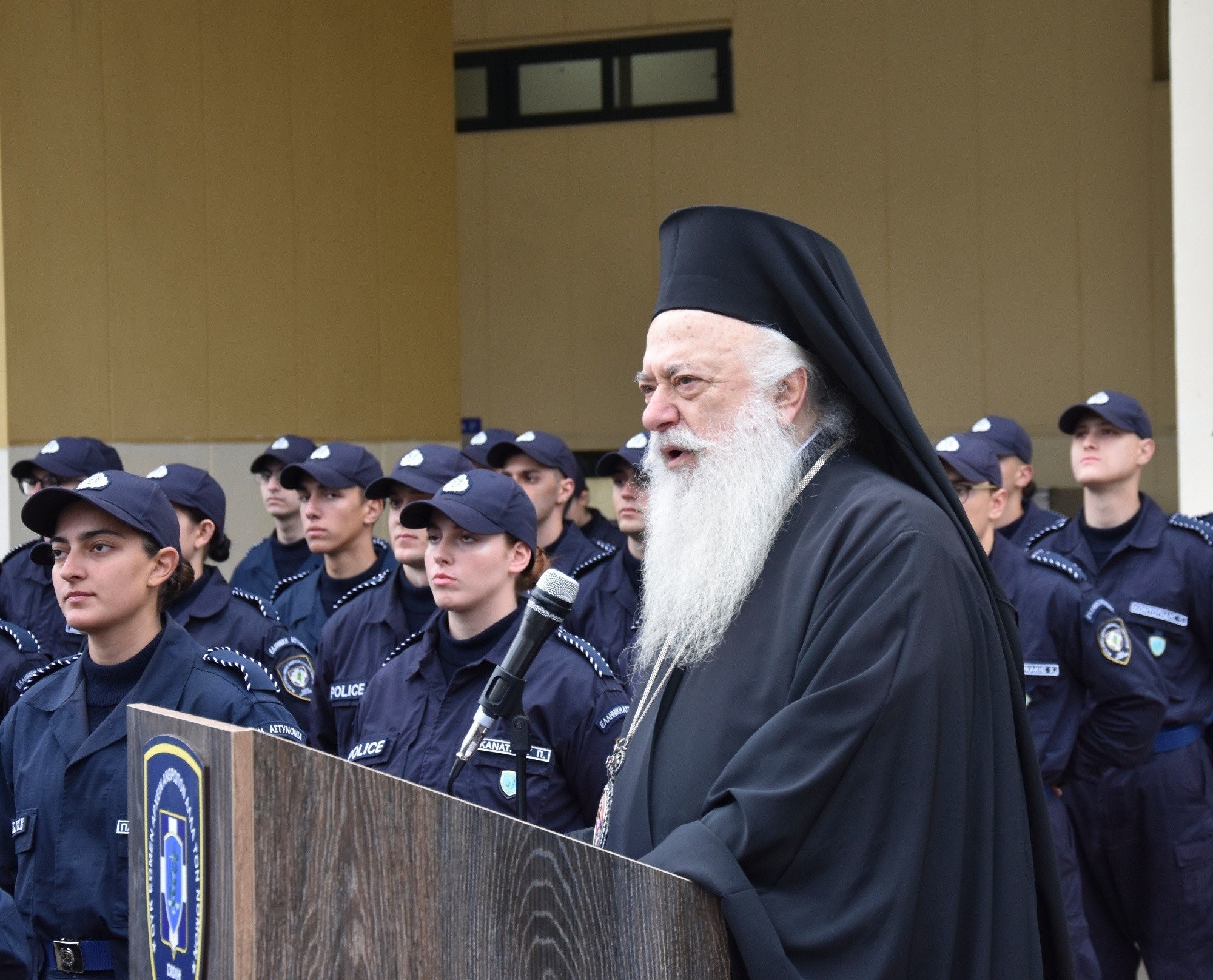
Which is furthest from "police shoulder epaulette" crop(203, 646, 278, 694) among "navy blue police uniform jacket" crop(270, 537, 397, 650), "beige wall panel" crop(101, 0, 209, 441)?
"beige wall panel" crop(101, 0, 209, 441)

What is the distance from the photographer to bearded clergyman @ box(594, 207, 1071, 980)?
75.0 inches

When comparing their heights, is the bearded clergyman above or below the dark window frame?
below

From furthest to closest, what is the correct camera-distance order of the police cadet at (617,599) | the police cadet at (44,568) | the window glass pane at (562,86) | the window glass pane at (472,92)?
the window glass pane at (472,92), the window glass pane at (562,86), the police cadet at (44,568), the police cadet at (617,599)

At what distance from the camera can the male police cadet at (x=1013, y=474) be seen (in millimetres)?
7020

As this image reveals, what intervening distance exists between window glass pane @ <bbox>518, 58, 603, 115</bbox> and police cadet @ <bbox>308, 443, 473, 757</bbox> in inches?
300

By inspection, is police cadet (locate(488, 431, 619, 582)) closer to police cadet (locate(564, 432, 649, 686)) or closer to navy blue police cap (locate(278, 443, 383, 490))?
police cadet (locate(564, 432, 649, 686))

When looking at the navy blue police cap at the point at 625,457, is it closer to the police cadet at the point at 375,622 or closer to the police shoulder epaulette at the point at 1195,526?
the police cadet at the point at 375,622

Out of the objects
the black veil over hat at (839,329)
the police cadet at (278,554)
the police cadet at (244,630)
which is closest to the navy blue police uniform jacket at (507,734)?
the police cadet at (244,630)

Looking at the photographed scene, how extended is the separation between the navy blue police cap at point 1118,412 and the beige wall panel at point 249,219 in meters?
5.58

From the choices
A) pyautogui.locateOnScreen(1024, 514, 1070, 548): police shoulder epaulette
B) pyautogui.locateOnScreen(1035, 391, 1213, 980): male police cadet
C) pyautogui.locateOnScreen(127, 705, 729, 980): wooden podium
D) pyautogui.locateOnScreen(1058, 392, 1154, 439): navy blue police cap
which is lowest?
pyautogui.locateOnScreen(1035, 391, 1213, 980): male police cadet

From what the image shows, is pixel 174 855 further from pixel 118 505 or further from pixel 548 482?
pixel 548 482

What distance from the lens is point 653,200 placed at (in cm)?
1245

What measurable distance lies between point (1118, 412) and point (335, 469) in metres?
3.36

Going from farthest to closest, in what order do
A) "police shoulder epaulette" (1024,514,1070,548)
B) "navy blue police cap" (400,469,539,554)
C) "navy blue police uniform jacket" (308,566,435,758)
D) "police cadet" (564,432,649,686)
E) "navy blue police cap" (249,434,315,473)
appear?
"navy blue police cap" (249,434,315,473), "police shoulder epaulette" (1024,514,1070,548), "police cadet" (564,432,649,686), "navy blue police uniform jacket" (308,566,435,758), "navy blue police cap" (400,469,539,554)
